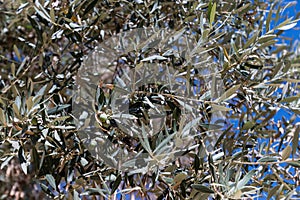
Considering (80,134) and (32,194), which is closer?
(80,134)

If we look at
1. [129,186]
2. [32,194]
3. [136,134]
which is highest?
[136,134]

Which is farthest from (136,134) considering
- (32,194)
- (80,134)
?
(32,194)

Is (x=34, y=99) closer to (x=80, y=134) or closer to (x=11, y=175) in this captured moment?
(x=80, y=134)

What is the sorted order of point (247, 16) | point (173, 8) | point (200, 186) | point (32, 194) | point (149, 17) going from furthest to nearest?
point (32, 194), point (247, 16), point (173, 8), point (149, 17), point (200, 186)

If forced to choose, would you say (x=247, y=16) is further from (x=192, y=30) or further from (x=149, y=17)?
(x=149, y=17)

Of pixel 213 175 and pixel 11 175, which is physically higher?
pixel 213 175

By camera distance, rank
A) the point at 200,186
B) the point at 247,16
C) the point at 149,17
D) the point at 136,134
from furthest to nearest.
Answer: the point at 247,16 < the point at 149,17 < the point at 136,134 < the point at 200,186

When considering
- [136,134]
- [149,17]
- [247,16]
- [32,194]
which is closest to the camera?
[136,134]

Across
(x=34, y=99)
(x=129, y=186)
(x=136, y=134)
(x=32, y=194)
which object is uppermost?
(x=34, y=99)

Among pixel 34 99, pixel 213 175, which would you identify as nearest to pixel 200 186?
pixel 213 175
